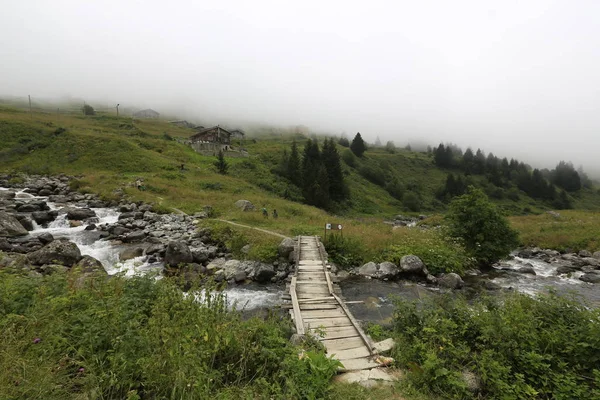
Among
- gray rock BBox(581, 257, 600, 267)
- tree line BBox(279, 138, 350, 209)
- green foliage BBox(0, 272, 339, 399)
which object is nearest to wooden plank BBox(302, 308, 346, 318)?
green foliage BBox(0, 272, 339, 399)

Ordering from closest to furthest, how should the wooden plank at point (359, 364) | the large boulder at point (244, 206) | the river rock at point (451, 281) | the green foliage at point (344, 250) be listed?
the wooden plank at point (359, 364)
the river rock at point (451, 281)
the green foliage at point (344, 250)
the large boulder at point (244, 206)

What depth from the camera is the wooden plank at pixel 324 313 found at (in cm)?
1016

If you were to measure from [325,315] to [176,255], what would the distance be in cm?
1079

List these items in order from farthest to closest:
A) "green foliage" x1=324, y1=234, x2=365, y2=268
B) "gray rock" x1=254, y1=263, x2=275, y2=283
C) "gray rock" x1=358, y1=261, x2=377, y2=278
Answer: "green foliage" x1=324, y1=234, x2=365, y2=268
"gray rock" x1=358, y1=261, x2=377, y2=278
"gray rock" x1=254, y1=263, x2=275, y2=283

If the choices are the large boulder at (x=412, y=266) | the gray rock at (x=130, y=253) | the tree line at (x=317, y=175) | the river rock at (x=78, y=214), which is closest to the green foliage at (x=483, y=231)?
the large boulder at (x=412, y=266)

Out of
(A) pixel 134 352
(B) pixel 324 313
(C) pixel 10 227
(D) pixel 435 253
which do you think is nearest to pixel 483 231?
(D) pixel 435 253

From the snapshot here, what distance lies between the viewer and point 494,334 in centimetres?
609

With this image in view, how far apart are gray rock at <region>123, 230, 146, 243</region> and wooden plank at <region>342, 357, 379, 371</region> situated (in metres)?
18.9

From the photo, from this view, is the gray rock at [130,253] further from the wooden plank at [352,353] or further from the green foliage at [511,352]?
the green foliage at [511,352]

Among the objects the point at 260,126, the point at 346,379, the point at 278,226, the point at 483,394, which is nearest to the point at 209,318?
the point at 346,379

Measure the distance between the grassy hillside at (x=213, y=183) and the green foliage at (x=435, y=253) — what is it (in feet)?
0.67

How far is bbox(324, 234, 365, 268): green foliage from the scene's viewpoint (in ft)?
61.9

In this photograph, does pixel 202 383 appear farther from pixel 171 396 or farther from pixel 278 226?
pixel 278 226

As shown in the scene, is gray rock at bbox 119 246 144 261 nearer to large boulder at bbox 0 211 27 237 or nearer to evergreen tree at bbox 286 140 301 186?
large boulder at bbox 0 211 27 237
